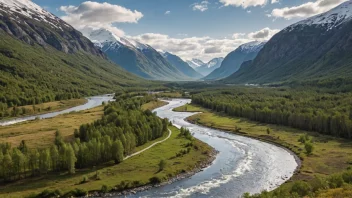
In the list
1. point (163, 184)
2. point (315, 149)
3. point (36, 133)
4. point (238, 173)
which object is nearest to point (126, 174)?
point (163, 184)

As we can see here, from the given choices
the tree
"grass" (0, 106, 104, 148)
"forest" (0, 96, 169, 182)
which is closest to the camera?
"forest" (0, 96, 169, 182)

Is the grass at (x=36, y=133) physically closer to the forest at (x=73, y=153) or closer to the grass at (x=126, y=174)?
the forest at (x=73, y=153)

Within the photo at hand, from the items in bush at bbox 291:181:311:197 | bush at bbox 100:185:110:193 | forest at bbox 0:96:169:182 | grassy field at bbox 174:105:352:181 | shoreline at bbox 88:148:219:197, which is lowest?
grassy field at bbox 174:105:352:181

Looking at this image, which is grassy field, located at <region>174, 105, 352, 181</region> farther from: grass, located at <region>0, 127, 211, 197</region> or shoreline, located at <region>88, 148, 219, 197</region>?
grass, located at <region>0, 127, 211, 197</region>

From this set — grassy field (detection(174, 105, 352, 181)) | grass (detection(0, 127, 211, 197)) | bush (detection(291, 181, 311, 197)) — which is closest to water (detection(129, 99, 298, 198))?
grassy field (detection(174, 105, 352, 181))

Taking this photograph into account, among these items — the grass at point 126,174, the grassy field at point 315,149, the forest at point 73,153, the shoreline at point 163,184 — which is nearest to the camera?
the shoreline at point 163,184

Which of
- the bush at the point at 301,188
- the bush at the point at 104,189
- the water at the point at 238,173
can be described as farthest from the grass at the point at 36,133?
the bush at the point at 301,188

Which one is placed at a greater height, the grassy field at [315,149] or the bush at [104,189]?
the bush at [104,189]
